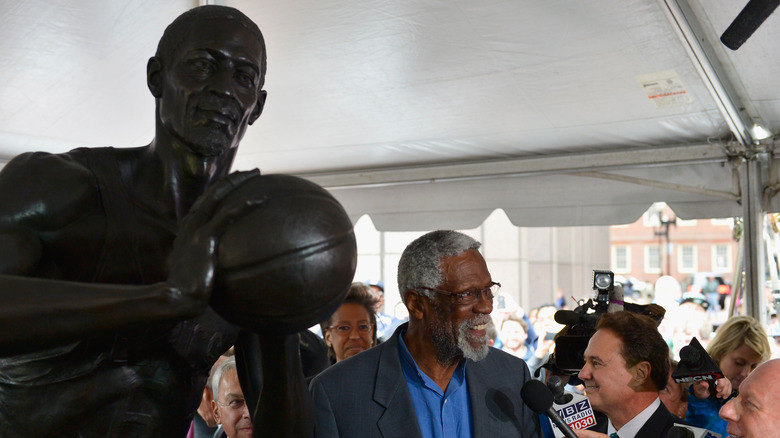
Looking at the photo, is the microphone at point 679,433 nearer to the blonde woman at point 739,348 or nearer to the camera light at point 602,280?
the camera light at point 602,280

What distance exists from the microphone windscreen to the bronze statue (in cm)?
126

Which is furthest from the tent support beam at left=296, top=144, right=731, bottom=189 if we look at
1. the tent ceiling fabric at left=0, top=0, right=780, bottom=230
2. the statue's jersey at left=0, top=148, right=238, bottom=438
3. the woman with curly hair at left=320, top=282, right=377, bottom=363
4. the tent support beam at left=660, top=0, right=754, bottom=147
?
the statue's jersey at left=0, top=148, right=238, bottom=438

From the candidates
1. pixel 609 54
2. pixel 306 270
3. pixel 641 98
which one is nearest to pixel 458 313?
pixel 306 270

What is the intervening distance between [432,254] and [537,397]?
808 mm

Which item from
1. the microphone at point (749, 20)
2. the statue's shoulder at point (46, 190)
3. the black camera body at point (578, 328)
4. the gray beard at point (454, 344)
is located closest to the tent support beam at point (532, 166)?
the black camera body at point (578, 328)

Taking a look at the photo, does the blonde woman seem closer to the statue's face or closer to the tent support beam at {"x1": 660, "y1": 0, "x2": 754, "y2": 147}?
the tent support beam at {"x1": 660, "y1": 0, "x2": 754, "y2": 147}

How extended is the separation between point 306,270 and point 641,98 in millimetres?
5136

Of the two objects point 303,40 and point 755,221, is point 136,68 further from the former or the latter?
point 755,221

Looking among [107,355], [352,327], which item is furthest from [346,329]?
[107,355]

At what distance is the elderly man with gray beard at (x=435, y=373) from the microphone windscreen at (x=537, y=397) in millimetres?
208

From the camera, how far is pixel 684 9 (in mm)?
4297

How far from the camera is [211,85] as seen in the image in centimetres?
Result: 151

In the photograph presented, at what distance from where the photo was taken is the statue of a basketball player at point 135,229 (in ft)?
4.82

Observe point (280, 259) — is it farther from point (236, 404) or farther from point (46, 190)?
point (236, 404)
